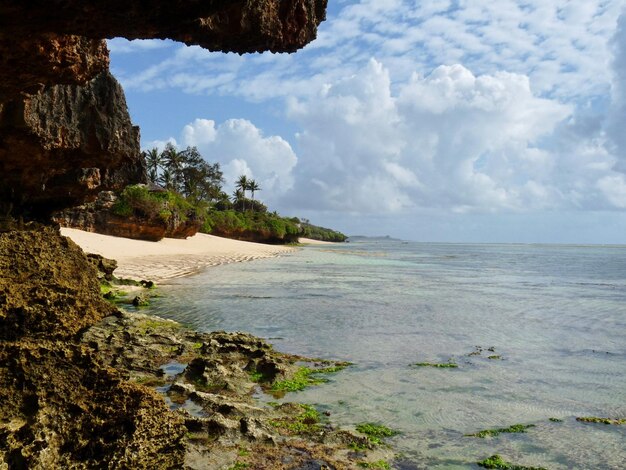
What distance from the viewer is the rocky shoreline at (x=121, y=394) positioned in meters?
4.64

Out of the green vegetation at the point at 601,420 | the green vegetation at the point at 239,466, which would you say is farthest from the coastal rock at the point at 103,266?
the green vegetation at the point at 601,420

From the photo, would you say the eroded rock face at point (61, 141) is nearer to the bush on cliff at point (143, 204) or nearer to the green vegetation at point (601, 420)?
the green vegetation at point (601, 420)

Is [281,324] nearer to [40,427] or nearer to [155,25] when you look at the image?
[40,427]

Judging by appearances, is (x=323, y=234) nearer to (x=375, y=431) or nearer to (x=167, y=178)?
(x=167, y=178)

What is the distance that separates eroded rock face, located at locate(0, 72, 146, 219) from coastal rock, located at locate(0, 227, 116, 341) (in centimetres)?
191

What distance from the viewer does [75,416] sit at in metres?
4.85

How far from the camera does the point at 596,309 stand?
20.1m

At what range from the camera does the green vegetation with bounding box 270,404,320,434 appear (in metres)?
6.53

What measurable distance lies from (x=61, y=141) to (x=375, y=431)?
8.00 m

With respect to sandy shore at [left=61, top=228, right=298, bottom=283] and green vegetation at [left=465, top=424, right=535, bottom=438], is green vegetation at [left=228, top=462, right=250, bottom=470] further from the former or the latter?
sandy shore at [left=61, top=228, right=298, bottom=283]

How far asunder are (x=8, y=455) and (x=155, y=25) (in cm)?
404

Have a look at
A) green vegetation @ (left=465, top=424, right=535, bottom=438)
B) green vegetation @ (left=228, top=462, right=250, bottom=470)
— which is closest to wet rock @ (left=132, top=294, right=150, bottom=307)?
green vegetation @ (left=228, top=462, right=250, bottom=470)

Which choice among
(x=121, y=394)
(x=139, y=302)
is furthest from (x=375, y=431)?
(x=139, y=302)

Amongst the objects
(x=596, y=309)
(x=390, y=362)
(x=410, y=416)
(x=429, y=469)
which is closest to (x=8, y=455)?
(x=429, y=469)
